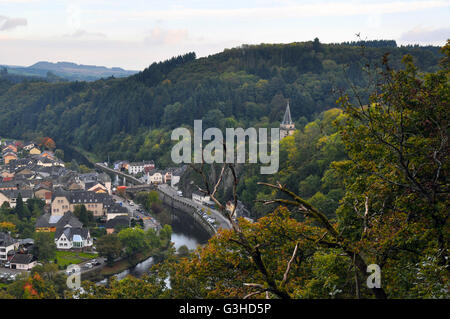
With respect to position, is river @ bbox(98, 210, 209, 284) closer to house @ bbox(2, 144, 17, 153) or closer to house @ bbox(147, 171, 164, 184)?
house @ bbox(147, 171, 164, 184)

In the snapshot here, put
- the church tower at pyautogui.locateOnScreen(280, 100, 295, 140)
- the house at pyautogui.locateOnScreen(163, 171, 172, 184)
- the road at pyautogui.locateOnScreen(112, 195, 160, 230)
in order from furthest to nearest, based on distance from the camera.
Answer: the house at pyautogui.locateOnScreen(163, 171, 172, 184) < the church tower at pyautogui.locateOnScreen(280, 100, 295, 140) < the road at pyautogui.locateOnScreen(112, 195, 160, 230)

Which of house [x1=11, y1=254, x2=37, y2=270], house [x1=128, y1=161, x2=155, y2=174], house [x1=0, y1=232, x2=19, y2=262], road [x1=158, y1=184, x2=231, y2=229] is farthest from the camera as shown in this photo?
house [x1=128, y1=161, x2=155, y2=174]

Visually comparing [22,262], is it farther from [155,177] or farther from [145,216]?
[155,177]

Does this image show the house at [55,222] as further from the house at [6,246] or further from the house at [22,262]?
the house at [22,262]

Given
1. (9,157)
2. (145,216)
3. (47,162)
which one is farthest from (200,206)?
(9,157)

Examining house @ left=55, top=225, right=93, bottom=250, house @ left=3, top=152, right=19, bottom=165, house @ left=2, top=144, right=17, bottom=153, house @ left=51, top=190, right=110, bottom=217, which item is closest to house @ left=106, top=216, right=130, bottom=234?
house @ left=55, top=225, right=93, bottom=250
